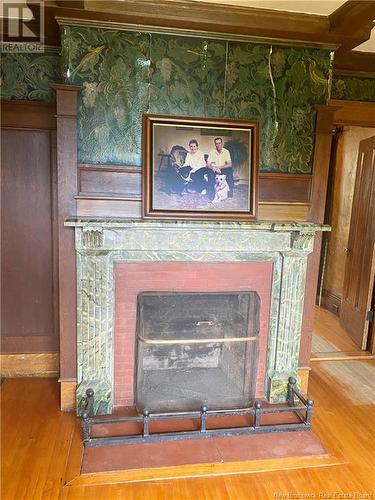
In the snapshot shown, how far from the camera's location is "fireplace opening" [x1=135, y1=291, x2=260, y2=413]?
8.22ft

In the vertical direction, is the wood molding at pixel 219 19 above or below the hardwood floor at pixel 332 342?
above

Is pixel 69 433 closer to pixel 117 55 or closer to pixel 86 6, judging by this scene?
pixel 117 55

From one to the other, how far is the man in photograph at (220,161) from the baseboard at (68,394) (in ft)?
5.26

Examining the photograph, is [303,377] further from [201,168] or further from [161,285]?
[201,168]

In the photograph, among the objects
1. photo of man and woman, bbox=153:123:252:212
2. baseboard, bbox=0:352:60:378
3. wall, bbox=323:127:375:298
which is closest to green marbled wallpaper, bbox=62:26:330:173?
photo of man and woman, bbox=153:123:252:212

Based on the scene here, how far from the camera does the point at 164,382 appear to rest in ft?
8.71

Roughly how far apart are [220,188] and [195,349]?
115 centimetres

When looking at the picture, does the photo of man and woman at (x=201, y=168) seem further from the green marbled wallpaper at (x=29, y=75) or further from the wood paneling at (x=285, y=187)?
the green marbled wallpaper at (x=29, y=75)

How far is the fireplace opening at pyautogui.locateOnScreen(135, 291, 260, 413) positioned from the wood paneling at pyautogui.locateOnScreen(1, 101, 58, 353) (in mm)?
921

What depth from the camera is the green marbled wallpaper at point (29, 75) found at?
2.65 m

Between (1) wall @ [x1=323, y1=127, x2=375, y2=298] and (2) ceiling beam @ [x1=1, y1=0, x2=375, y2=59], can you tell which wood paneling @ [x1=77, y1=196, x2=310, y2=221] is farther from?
(1) wall @ [x1=323, y1=127, x2=375, y2=298]

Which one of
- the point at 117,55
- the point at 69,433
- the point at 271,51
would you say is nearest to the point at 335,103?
the point at 271,51

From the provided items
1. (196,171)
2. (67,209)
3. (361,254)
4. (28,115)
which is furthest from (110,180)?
(361,254)

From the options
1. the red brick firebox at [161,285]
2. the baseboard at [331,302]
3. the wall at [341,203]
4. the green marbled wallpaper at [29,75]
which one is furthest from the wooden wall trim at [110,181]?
the baseboard at [331,302]
